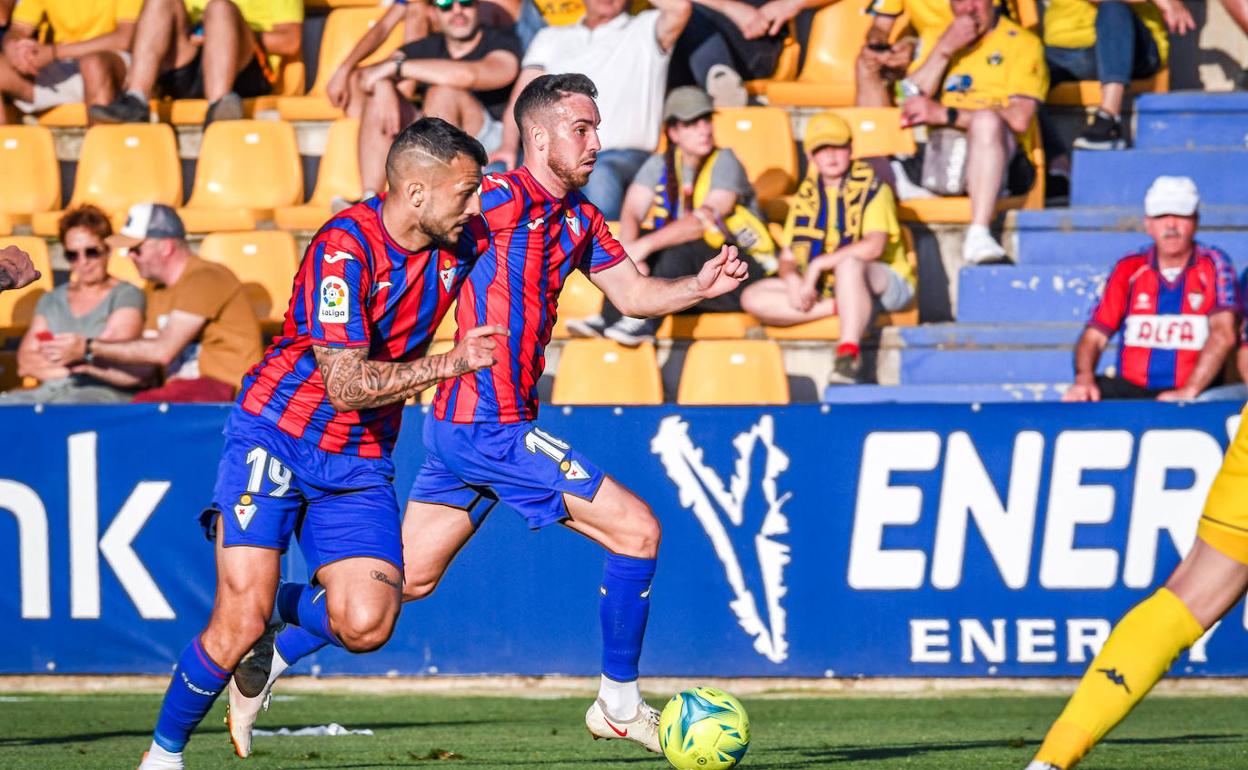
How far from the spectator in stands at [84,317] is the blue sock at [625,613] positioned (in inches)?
200

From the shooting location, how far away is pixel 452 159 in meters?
5.88

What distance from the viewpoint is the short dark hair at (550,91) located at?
690 centimetres

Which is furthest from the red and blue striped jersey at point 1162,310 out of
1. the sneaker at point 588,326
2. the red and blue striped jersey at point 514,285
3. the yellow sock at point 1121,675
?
the yellow sock at point 1121,675

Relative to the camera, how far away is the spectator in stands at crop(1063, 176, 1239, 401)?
10.4m

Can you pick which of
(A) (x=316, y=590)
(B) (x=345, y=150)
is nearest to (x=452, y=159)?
(A) (x=316, y=590)

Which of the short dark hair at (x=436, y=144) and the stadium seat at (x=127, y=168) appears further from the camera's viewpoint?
the stadium seat at (x=127, y=168)

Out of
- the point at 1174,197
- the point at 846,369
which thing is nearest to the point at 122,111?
the point at 846,369

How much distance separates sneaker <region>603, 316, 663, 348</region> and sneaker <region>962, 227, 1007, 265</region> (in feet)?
7.81

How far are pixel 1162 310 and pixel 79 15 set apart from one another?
869 cm

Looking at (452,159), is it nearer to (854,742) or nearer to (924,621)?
(854,742)

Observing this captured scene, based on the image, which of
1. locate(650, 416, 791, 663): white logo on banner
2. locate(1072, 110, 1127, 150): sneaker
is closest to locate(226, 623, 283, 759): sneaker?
locate(650, 416, 791, 663): white logo on banner

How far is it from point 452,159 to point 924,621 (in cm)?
471

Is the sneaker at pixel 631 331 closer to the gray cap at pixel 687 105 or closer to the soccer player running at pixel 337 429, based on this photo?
the gray cap at pixel 687 105

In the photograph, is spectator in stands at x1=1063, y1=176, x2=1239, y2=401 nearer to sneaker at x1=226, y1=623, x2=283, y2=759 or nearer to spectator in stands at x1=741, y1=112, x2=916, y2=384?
spectator in stands at x1=741, y1=112, x2=916, y2=384
